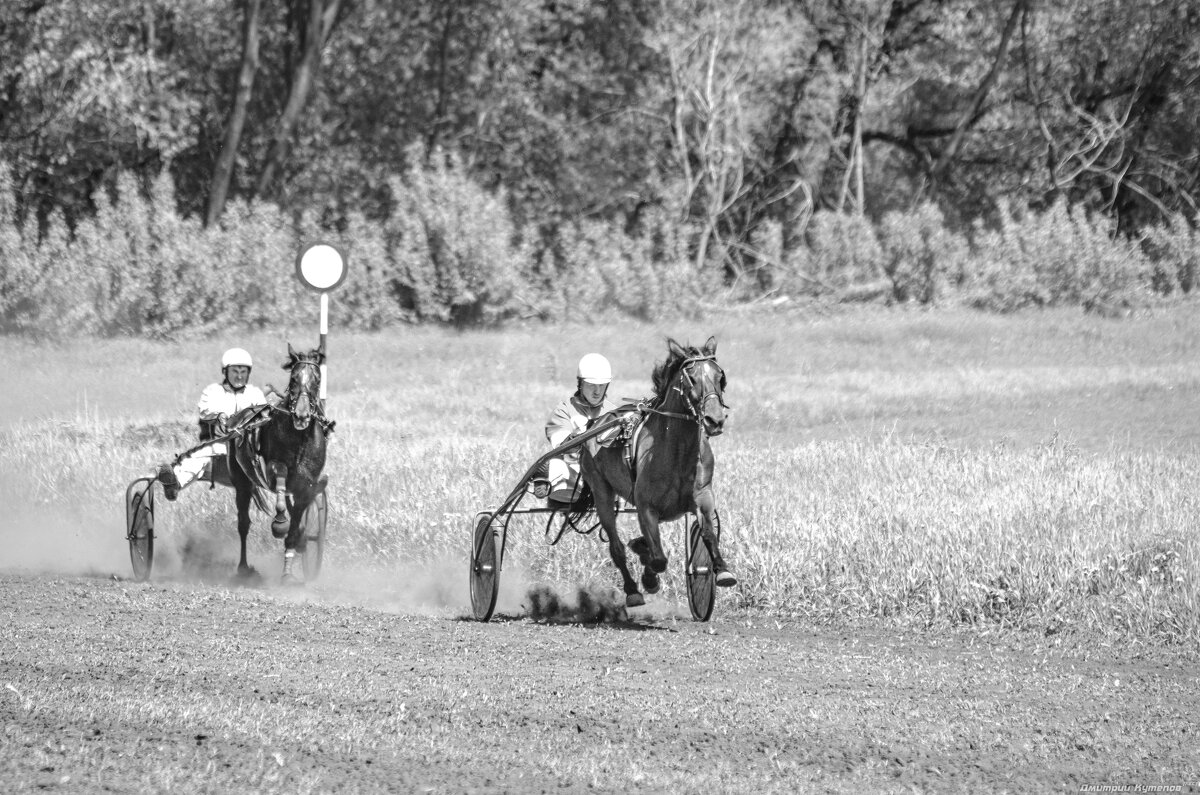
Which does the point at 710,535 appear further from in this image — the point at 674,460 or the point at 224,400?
the point at 224,400

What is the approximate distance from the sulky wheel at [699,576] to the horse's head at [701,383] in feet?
3.12

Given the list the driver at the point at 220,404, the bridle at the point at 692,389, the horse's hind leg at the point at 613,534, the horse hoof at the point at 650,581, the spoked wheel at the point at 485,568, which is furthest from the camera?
the driver at the point at 220,404

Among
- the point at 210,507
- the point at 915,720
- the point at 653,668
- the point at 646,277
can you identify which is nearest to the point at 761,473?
the point at 210,507

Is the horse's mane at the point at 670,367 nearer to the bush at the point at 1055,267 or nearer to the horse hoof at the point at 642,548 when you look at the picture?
the horse hoof at the point at 642,548

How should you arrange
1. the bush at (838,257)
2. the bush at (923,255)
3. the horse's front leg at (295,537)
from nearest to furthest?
the horse's front leg at (295,537), the bush at (923,255), the bush at (838,257)

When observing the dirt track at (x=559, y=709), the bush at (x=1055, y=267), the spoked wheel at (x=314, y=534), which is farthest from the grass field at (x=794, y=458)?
the bush at (x=1055, y=267)

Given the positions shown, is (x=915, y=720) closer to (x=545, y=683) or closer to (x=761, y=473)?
(x=545, y=683)

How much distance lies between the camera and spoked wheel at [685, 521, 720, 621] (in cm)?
1100

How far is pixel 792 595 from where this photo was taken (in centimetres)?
1280

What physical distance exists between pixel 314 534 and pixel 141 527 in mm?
1785

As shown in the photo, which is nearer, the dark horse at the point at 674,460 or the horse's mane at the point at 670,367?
the dark horse at the point at 674,460

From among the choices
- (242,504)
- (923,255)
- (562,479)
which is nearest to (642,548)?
(562,479)

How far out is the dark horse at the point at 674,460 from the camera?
10406mm

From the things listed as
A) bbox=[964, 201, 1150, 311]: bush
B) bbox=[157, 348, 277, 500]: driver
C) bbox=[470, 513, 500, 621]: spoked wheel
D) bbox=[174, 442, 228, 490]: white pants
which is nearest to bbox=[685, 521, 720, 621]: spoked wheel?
bbox=[470, 513, 500, 621]: spoked wheel
